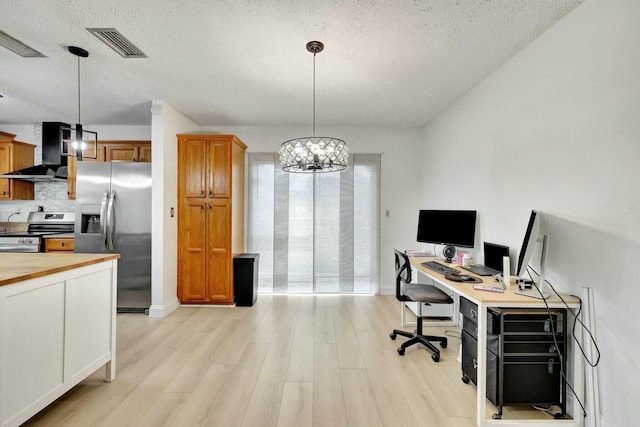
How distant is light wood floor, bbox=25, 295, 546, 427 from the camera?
6.08 feet

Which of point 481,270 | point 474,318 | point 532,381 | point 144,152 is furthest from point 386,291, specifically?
point 144,152

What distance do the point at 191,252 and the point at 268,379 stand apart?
2.35 meters

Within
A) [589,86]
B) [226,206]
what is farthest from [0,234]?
[589,86]

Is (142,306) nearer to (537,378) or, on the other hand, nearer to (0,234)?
(0,234)

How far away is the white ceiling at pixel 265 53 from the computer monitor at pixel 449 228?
4.65ft

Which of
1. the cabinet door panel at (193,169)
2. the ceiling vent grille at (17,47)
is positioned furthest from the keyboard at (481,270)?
the ceiling vent grille at (17,47)

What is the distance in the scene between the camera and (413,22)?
2.08m

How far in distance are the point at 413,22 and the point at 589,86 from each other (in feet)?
3.93

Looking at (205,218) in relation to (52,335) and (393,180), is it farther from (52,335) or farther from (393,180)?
(393,180)

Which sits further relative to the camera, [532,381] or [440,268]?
[440,268]

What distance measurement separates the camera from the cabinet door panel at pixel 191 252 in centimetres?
400

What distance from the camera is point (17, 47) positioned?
2.43 metres

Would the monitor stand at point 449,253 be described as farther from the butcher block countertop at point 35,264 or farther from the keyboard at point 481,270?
the butcher block countertop at point 35,264

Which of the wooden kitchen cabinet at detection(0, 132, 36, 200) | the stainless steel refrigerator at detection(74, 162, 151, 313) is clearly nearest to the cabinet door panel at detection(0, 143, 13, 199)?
the wooden kitchen cabinet at detection(0, 132, 36, 200)
